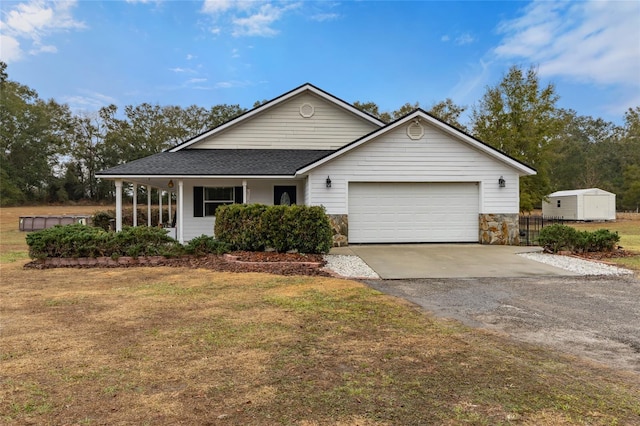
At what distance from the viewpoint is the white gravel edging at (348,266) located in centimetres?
855

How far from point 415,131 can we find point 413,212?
2.71 meters

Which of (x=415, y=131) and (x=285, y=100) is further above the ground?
(x=285, y=100)

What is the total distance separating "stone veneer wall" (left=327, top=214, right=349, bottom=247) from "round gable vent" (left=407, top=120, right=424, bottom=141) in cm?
344

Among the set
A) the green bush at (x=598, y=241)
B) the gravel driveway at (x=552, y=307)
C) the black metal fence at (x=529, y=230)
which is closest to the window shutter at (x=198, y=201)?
the gravel driveway at (x=552, y=307)

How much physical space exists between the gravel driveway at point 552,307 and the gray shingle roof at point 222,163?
24.8 feet

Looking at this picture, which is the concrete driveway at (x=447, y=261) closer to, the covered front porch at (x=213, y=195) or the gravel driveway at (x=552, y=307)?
the gravel driveway at (x=552, y=307)

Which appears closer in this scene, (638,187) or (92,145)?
(638,187)

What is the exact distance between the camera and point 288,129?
55.2ft

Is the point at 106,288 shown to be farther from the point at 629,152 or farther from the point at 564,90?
the point at 629,152

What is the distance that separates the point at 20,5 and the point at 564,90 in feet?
90.7

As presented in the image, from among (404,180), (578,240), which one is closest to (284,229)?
(404,180)

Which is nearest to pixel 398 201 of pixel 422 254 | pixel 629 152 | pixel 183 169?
pixel 422 254

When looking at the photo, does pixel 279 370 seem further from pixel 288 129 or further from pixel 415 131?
pixel 288 129

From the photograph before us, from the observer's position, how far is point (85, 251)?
9.75 meters
